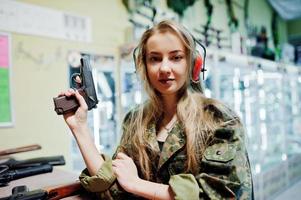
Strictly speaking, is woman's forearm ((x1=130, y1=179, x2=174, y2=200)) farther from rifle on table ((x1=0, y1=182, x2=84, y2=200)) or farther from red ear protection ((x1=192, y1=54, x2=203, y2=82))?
red ear protection ((x1=192, y1=54, x2=203, y2=82))

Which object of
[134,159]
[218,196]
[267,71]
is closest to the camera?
[218,196]

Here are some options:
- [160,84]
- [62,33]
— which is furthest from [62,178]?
[62,33]

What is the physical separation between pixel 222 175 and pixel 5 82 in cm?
130

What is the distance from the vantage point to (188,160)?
898 millimetres

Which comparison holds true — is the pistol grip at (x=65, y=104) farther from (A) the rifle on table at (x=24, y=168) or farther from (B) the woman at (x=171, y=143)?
(A) the rifle on table at (x=24, y=168)

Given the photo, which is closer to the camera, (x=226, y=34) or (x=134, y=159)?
(x=134, y=159)

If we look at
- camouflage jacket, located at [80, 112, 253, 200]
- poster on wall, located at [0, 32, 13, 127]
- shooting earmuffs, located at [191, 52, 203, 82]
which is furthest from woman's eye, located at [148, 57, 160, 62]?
poster on wall, located at [0, 32, 13, 127]

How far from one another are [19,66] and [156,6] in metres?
1.32

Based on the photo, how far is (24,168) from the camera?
3.73 feet

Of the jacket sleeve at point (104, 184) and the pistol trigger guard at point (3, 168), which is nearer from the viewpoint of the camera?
the jacket sleeve at point (104, 184)

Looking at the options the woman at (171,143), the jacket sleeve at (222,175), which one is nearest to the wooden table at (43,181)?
the woman at (171,143)

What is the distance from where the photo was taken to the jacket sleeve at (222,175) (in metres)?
0.78

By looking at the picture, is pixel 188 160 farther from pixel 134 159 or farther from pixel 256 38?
pixel 256 38

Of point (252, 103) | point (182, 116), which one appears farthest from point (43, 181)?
point (252, 103)
